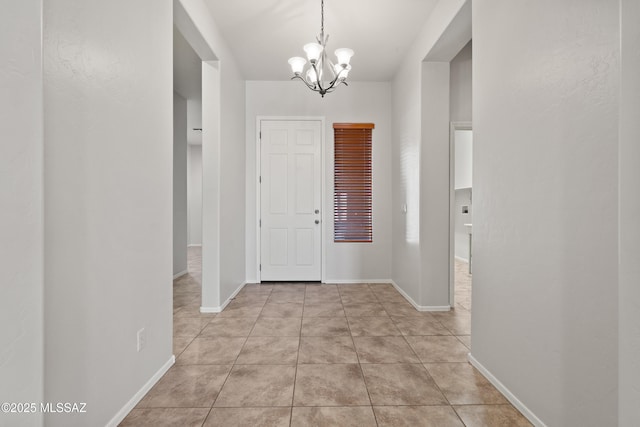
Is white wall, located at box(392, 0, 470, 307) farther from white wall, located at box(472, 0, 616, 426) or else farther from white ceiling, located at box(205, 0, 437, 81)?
white wall, located at box(472, 0, 616, 426)

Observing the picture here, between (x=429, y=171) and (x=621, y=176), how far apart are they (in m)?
2.46

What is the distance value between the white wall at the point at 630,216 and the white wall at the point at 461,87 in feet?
8.98

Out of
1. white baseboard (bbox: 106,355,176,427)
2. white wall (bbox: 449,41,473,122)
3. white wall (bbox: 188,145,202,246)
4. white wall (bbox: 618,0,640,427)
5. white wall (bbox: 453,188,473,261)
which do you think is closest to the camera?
white wall (bbox: 618,0,640,427)

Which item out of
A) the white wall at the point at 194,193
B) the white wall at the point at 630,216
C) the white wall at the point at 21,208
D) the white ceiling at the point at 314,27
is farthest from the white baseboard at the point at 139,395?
the white wall at the point at 194,193

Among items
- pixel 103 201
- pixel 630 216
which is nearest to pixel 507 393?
pixel 630 216

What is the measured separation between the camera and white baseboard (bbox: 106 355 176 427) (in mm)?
1511

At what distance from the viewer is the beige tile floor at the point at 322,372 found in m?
1.60

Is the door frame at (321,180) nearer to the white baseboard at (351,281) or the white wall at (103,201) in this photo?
the white baseboard at (351,281)

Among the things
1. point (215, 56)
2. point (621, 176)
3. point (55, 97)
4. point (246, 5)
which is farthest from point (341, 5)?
point (621, 176)

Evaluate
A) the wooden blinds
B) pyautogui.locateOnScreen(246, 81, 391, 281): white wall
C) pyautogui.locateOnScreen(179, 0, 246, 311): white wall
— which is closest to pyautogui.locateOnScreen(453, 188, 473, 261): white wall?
pyautogui.locateOnScreen(246, 81, 391, 281): white wall

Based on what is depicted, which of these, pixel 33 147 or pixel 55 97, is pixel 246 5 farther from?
pixel 33 147

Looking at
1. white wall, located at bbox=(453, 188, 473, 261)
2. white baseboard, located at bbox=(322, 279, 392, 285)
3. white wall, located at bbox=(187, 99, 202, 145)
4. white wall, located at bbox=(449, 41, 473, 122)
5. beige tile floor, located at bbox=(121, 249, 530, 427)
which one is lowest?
beige tile floor, located at bbox=(121, 249, 530, 427)

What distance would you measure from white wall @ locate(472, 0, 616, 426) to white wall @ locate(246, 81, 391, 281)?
2.50m

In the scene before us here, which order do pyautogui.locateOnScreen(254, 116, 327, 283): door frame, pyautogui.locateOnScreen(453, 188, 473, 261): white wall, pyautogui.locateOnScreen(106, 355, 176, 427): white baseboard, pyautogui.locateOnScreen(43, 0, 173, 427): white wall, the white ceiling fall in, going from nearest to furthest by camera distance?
pyautogui.locateOnScreen(43, 0, 173, 427): white wall → pyautogui.locateOnScreen(106, 355, 176, 427): white baseboard → the white ceiling → pyautogui.locateOnScreen(254, 116, 327, 283): door frame → pyautogui.locateOnScreen(453, 188, 473, 261): white wall
